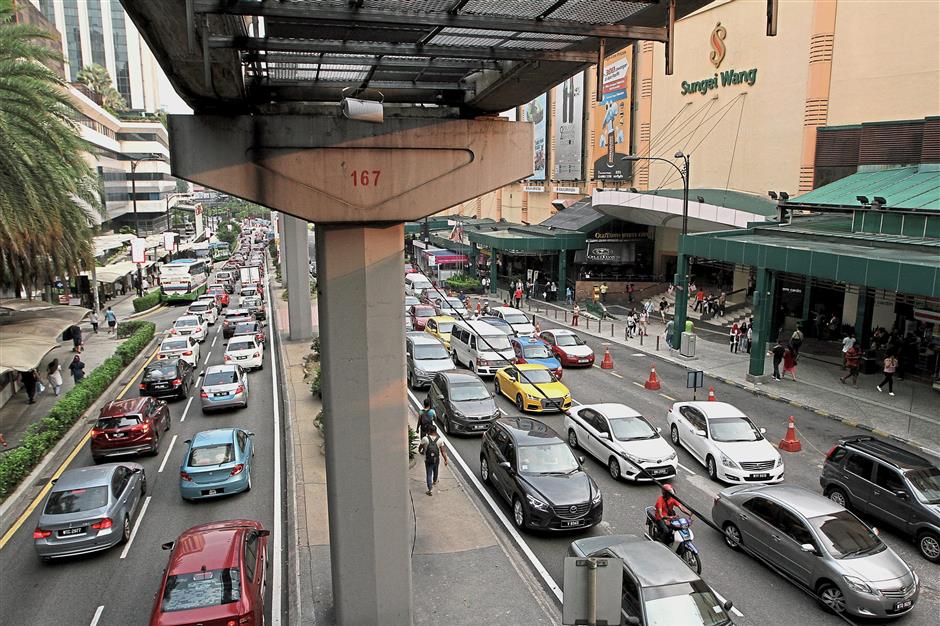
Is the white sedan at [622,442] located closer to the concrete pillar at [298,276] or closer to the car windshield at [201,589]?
the car windshield at [201,589]

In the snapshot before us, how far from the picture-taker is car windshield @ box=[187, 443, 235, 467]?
49.8 feet

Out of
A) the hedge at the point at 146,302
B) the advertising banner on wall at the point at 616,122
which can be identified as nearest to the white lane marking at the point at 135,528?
the hedge at the point at 146,302

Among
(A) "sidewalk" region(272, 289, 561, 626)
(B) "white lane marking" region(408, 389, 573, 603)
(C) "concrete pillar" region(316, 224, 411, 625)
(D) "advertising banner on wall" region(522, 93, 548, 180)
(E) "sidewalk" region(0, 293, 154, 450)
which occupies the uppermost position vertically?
(D) "advertising banner on wall" region(522, 93, 548, 180)

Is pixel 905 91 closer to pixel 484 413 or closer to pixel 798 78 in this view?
pixel 798 78

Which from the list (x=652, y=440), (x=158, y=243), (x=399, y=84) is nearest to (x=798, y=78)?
(x=652, y=440)

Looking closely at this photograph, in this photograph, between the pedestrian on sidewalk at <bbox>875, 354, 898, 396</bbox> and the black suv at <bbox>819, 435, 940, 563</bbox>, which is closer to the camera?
the black suv at <bbox>819, 435, 940, 563</bbox>

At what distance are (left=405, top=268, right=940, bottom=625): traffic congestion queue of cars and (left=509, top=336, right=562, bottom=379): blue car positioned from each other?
4.14 m

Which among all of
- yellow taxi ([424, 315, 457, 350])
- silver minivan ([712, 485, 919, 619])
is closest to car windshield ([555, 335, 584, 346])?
yellow taxi ([424, 315, 457, 350])

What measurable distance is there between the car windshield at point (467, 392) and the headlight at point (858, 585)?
10.8m

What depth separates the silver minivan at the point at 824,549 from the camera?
10.2m

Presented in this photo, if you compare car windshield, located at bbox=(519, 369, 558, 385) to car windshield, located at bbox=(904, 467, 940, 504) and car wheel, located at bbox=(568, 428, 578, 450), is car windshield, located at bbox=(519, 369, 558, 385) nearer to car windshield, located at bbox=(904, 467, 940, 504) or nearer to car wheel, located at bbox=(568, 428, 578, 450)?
car wheel, located at bbox=(568, 428, 578, 450)

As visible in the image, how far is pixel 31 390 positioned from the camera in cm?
2466

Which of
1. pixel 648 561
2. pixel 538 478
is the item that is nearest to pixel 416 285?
→ pixel 538 478

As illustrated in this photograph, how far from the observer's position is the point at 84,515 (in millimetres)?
12695
